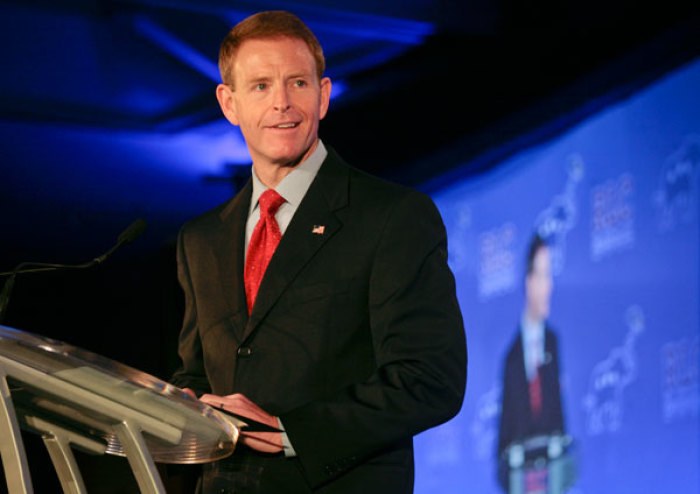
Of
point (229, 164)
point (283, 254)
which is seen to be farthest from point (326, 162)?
point (229, 164)

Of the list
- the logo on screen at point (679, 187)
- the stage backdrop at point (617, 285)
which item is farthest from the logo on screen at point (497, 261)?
the logo on screen at point (679, 187)

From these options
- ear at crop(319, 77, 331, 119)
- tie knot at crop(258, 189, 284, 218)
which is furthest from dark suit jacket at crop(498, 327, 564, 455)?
tie knot at crop(258, 189, 284, 218)

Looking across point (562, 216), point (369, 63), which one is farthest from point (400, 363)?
point (369, 63)

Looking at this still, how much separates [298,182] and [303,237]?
151 mm

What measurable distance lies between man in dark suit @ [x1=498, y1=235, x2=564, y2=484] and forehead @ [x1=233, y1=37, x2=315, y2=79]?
2.33m

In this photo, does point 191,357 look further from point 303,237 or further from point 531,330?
point 531,330

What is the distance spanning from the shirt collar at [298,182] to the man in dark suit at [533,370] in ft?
7.39

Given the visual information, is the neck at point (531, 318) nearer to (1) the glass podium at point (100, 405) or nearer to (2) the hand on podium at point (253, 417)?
(2) the hand on podium at point (253, 417)

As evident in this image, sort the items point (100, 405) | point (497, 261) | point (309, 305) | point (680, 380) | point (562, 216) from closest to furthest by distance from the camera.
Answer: point (100, 405) → point (309, 305) → point (680, 380) → point (562, 216) → point (497, 261)

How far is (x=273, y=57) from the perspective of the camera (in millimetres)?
1836

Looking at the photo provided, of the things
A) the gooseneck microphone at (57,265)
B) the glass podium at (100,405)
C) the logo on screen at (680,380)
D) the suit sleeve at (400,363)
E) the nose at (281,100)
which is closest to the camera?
the glass podium at (100,405)

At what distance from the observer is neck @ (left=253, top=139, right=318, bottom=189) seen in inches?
74.0

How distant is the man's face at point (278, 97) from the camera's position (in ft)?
6.02

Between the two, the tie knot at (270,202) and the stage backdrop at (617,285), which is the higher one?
the stage backdrop at (617,285)
